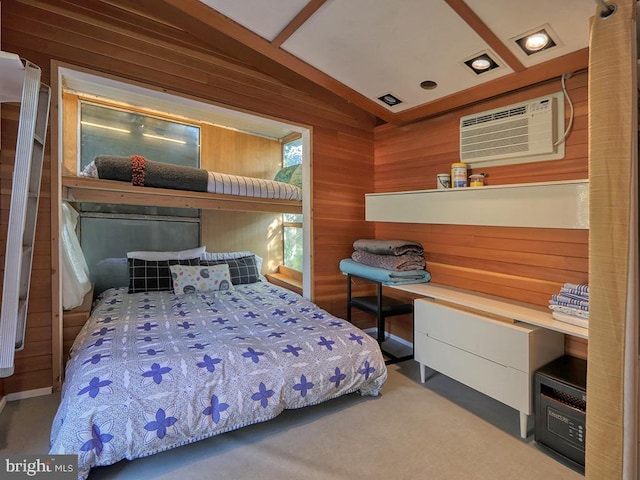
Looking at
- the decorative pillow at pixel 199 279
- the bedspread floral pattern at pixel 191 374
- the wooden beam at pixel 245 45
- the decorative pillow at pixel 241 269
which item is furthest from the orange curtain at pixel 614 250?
the decorative pillow at pixel 241 269

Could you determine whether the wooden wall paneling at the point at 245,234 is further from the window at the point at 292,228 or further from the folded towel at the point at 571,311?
the folded towel at the point at 571,311

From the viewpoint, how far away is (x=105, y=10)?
2158 mm

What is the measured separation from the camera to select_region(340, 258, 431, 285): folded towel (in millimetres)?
2568

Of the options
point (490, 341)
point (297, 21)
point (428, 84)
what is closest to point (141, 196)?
point (297, 21)

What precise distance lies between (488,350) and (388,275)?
0.88 meters

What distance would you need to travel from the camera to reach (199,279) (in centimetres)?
318

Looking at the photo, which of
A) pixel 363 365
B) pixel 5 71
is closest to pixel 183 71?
pixel 5 71

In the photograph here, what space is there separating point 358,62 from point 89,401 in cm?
234

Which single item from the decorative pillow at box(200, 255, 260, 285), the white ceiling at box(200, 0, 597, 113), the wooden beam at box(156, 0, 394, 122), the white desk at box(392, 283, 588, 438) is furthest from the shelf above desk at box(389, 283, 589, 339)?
the decorative pillow at box(200, 255, 260, 285)

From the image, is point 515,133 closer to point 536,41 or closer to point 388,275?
point 536,41

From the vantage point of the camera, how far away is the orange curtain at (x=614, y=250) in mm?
961

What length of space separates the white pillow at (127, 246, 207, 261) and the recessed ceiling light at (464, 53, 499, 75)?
2.99 metres

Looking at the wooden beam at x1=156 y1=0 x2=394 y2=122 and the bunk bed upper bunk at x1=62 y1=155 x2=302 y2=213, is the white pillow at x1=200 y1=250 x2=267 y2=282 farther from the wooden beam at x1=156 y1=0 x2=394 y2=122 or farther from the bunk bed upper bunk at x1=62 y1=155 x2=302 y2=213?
the wooden beam at x1=156 y1=0 x2=394 y2=122

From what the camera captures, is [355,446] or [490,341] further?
[490,341]
